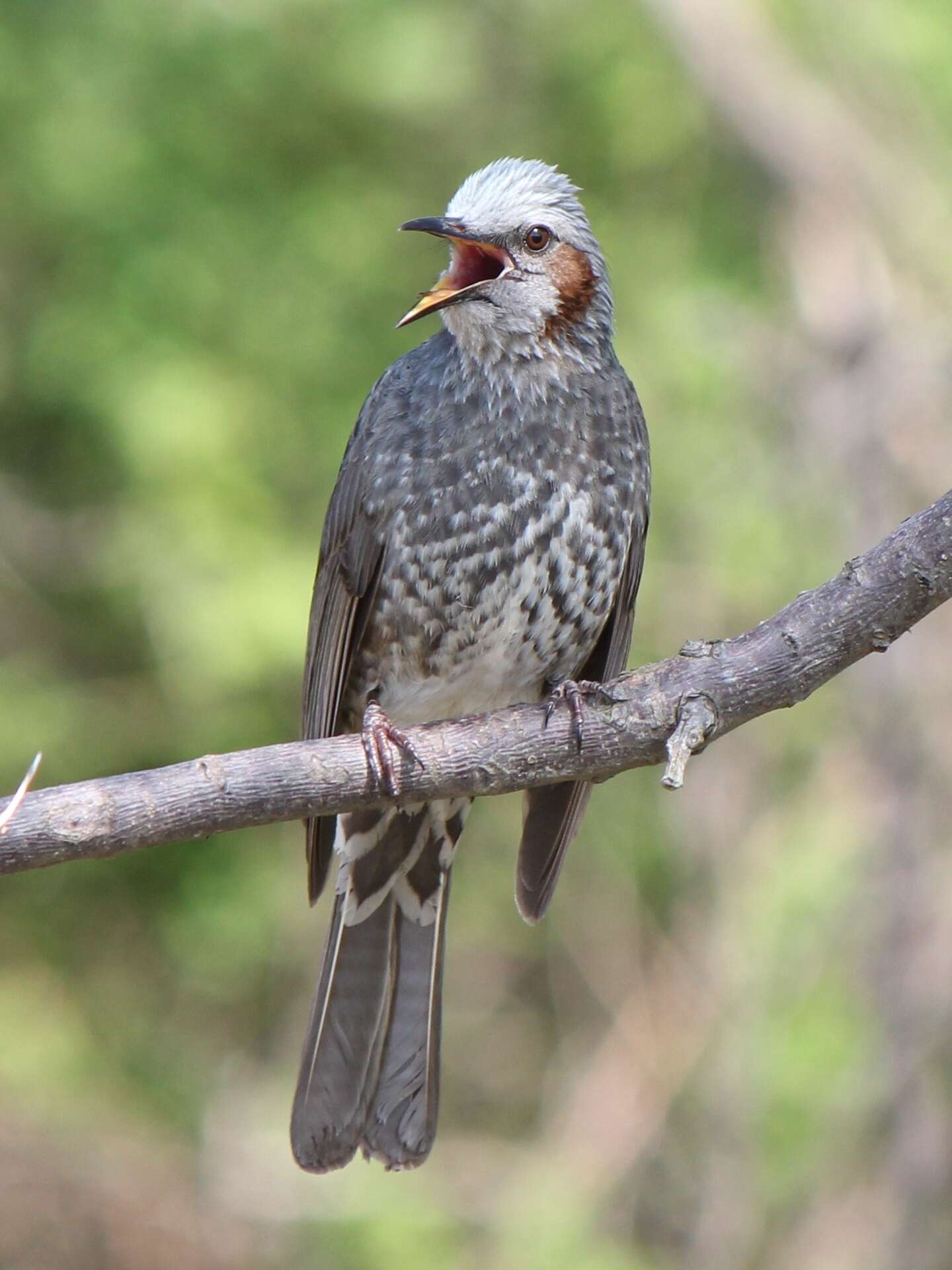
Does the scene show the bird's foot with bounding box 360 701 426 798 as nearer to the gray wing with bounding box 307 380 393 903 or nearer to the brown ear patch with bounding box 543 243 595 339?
the gray wing with bounding box 307 380 393 903

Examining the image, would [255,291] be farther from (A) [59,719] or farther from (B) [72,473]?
(A) [59,719]

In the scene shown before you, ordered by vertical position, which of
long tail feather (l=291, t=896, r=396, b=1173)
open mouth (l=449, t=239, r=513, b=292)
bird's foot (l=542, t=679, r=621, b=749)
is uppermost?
open mouth (l=449, t=239, r=513, b=292)

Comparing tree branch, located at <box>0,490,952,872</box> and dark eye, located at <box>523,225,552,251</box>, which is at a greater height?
dark eye, located at <box>523,225,552,251</box>

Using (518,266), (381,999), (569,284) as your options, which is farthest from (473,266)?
(381,999)

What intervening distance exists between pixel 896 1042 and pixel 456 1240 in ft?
6.36

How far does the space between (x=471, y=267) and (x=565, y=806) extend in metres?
1.33

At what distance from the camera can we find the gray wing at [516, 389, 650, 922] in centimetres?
378

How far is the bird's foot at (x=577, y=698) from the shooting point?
2836 millimetres

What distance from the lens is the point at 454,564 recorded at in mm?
3484

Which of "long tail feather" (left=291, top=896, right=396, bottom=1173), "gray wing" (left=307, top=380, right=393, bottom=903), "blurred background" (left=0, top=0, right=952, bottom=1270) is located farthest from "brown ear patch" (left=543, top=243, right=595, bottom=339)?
"blurred background" (left=0, top=0, right=952, bottom=1270)

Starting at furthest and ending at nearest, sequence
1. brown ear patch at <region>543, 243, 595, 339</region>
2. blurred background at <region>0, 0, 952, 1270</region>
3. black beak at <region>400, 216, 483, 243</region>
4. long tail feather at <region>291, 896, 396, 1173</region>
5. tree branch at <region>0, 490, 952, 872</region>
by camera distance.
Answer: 1. blurred background at <region>0, 0, 952, 1270</region>
2. brown ear patch at <region>543, 243, 595, 339</region>
3. long tail feather at <region>291, 896, 396, 1173</region>
4. black beak at <region>400, 216, 483, 243</region>
5. tree branch at <region>0, 490, 952, 872</region>

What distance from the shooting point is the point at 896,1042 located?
17.5 ft

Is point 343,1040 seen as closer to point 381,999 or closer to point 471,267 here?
point 381,999

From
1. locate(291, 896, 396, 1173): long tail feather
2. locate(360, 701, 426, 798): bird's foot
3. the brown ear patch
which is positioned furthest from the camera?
the brown ear patch
